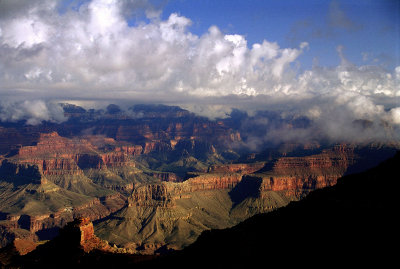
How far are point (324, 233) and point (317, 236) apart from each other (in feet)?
4.66

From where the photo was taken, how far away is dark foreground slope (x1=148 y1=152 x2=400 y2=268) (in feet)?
218

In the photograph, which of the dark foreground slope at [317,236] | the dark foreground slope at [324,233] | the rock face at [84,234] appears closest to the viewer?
the dark foreground slope at [324,233]

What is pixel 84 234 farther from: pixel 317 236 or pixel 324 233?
pixel 324 233

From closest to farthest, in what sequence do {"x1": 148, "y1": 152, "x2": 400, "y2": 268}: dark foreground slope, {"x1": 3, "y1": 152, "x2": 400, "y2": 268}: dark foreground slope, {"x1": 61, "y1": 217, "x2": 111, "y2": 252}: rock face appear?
1. {"x1": 148, "y1": 152, "x2": 400, "y2": 268}: dark foreground slope
2. {"x1": 3, "y1": 152, "x2": 400, "y2": 268}: dark foreground slope
3. {"x1": 61, "y1": 217, "x2": 111, "y2": 252}: rock face

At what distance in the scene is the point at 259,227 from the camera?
91.0 metres

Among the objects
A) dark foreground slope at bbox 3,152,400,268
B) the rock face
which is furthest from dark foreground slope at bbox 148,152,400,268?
the rock face

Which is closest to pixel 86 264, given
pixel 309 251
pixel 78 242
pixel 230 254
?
pixel 78 242

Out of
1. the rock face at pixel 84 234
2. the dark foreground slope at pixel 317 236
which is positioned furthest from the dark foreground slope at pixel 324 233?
the rock face at pixel 84 234

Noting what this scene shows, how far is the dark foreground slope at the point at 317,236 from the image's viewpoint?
66806 mm

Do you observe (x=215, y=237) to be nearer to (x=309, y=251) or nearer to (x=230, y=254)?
(x=230, y=254)

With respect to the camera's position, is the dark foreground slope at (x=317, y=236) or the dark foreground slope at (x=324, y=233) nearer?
the dark foreground slope at (x=324, y=233)

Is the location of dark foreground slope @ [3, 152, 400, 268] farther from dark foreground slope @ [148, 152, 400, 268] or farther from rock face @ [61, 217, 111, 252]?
rock face @ [61, 217, 111, 252]

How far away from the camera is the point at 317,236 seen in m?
75.3

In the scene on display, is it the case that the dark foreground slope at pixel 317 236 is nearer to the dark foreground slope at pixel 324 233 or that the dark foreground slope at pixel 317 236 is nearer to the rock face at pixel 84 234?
the dark foreground slope at pixel 324 233
